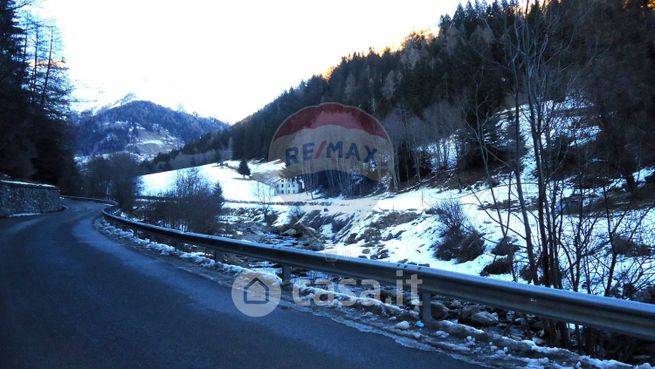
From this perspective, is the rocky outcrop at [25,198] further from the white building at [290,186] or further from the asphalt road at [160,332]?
the white building at [290,186]

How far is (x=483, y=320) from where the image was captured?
9.24 m

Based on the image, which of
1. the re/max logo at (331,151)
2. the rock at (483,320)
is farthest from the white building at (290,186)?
the rock at (483,320)

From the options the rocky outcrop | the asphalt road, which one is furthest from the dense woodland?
the asphalt road

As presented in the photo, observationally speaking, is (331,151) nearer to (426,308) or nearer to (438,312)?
(438,312)

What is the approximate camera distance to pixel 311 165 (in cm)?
5888

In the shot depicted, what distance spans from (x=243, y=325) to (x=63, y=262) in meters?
6.90

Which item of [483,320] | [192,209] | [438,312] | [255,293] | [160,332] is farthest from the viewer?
[192,209]

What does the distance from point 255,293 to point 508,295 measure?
4132 mm

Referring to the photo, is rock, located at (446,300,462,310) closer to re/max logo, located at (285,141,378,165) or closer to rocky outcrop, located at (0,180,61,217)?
rocky outcrop, located at (0,180,61,217)

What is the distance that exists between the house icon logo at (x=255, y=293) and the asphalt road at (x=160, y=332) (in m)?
0.17

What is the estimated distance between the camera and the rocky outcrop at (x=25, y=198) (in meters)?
27.7

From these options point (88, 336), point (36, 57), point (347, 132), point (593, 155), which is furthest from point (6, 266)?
point (36, 57)

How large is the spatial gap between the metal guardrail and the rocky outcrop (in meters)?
27.7

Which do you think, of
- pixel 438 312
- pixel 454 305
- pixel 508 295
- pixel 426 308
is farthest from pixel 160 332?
pixel 454 305
